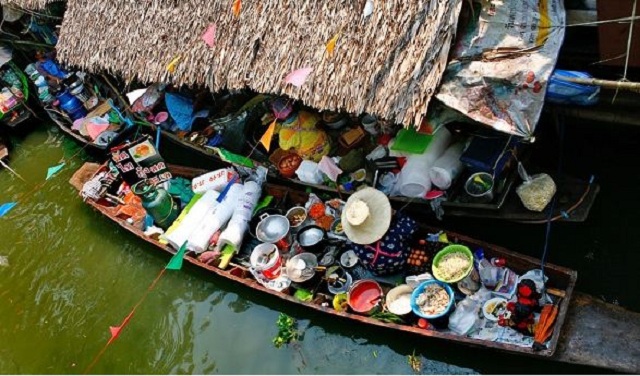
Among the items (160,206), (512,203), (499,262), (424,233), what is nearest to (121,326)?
(160,206)

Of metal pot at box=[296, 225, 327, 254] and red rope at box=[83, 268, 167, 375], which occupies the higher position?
metal pot at box=[296, 225, 327, 254]

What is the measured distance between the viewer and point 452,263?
7.65 meters

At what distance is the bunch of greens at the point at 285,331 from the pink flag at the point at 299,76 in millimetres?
3284

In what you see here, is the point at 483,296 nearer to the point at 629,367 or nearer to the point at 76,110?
the point at 629,367

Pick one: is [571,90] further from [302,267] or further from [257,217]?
[257,217]

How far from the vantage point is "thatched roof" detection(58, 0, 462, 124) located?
704 cm

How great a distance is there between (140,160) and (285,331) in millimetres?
4329

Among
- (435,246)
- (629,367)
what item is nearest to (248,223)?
(435,246)

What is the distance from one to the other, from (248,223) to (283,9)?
128 inches

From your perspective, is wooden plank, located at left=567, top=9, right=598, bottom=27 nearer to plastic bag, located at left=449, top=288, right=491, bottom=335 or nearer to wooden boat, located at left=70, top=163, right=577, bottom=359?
wooden boat, located at left=70, top=163, right=577, bottom=359

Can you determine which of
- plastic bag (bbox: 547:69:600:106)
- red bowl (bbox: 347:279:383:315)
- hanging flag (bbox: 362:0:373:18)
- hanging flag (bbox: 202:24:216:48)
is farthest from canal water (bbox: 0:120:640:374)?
hanging flag (bbox: 202:24:216:48)

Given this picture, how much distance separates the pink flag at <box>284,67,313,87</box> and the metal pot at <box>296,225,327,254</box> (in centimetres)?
220

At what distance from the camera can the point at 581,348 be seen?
22.2 feet

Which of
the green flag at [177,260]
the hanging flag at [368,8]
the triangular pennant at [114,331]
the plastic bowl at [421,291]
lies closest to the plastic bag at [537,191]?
the plastic bowl at [421,291]
